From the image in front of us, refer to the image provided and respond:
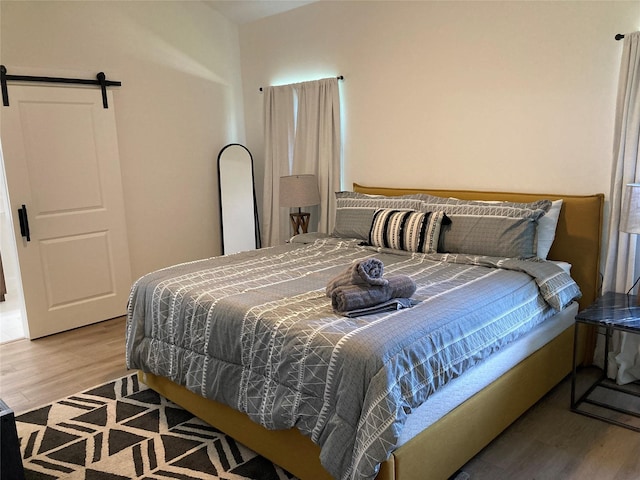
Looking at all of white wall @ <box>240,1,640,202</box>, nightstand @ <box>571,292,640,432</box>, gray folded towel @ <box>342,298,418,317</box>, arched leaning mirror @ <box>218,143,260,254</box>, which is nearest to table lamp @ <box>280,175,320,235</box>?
white wall @ <box>240,1,640,202</box>

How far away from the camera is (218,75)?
489cm

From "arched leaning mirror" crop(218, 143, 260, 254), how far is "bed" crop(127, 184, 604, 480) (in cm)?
170

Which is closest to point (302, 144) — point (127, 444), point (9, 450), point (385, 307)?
point (385, 307)

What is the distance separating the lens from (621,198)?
110 inches

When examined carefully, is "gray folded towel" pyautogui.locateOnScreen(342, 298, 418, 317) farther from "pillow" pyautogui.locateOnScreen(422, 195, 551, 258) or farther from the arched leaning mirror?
the arched leaning mirror

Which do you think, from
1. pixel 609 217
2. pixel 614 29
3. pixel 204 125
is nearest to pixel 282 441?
pixel 609 217

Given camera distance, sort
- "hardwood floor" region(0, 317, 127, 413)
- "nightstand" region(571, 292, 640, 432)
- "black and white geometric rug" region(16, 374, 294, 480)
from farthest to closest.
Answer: "hardwood floor" region(0, 317, 127, 413), "nightstand" region(571, 292, 640, 432), "black and white geometric rug" region(16, 374, 294, 480)

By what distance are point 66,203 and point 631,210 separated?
12.8ft

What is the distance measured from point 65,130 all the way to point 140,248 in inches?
46.3

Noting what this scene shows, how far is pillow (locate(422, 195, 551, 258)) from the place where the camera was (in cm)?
284

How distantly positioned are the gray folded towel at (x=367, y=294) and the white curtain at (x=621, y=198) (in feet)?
4.79

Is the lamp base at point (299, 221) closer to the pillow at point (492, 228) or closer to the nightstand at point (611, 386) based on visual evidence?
the pillow at point (492, 228)

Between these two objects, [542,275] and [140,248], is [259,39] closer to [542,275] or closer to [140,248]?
[140,248]

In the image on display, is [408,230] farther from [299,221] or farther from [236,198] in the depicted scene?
[236,198]
